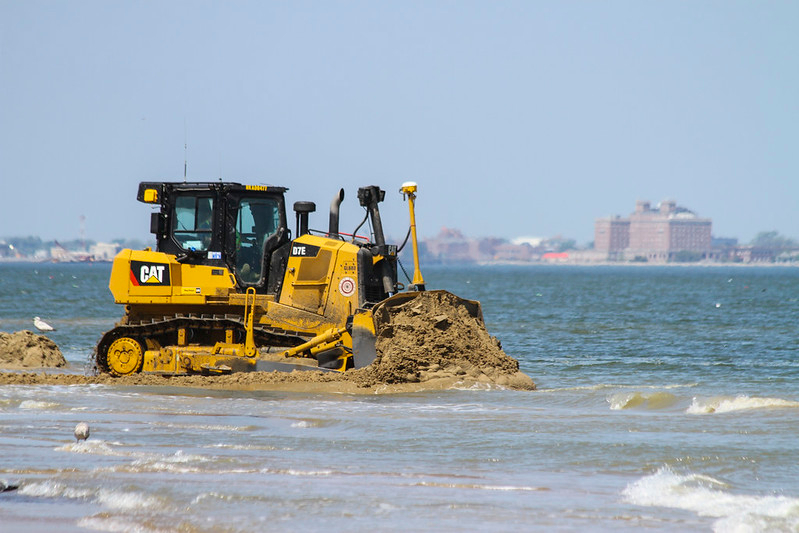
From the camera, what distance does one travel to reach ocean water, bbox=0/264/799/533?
816 centimetres

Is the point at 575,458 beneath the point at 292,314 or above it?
beneath

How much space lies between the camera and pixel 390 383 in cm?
1471

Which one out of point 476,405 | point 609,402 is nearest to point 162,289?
point 476,405

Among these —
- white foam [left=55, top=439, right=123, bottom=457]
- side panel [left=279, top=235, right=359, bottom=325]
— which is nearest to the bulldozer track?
side panel [left=279, top=235, right=359, bottom=325]

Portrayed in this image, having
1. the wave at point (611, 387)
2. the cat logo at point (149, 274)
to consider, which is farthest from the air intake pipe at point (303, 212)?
the wave at point (611, 387)

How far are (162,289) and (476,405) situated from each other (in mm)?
5209

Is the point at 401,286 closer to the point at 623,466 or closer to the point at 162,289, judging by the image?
the point at 162,289

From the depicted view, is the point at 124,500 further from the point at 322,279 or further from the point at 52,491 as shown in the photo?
the point at 322,279

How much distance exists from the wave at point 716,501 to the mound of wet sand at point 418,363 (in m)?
5.41

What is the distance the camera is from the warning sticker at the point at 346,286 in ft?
50.7

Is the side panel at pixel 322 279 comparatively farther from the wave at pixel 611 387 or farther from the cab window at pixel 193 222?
the wave at pixel 611 387

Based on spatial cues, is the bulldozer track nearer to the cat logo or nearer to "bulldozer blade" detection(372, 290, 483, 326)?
the cat logo

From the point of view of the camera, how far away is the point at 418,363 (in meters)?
14.8

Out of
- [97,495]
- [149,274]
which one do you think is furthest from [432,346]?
[97,495]
